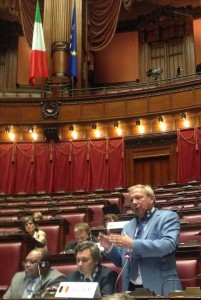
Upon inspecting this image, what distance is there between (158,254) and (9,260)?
201 centimetres

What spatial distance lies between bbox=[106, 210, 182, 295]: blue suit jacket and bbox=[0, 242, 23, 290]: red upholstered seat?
64.2 inches

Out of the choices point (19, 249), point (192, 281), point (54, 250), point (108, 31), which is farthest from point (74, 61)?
point (192, 281)

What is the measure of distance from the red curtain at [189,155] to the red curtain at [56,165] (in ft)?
4.61

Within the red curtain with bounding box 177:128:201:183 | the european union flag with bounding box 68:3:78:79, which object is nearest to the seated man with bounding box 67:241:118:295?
the red curtain with bounding box 177:128:201:183

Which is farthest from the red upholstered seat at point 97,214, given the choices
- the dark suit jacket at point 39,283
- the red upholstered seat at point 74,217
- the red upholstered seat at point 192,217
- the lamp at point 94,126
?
the lamp at point 94,126

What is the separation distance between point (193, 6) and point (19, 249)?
38.5 ft

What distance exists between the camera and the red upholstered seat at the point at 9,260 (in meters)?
4.15

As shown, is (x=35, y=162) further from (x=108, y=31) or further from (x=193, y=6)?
(x=193, y=6)

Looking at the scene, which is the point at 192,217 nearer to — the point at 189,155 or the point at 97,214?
the point at 97,214

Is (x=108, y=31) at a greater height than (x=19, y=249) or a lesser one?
Answer: greater

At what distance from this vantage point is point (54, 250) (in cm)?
548

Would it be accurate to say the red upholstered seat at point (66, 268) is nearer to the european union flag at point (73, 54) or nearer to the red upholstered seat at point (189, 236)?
the red upholstered seat at point (189, 236)

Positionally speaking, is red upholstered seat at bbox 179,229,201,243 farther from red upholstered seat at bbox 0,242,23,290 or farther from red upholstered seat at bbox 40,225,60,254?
red upholstered seat at bbox 40,225,60,254

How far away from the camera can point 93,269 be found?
2.84 metres
